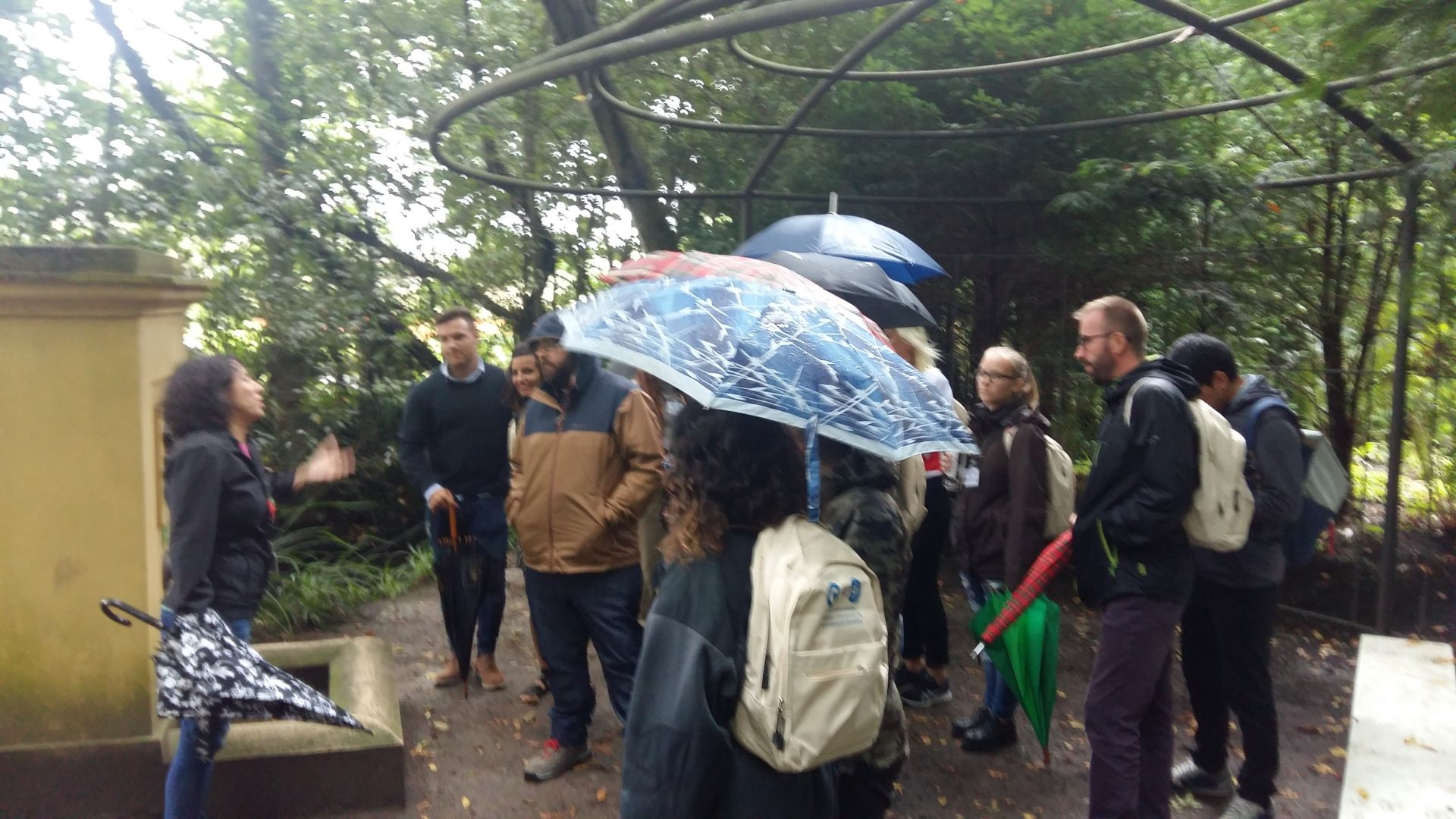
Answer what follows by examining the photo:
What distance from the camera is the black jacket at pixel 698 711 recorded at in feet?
6.42

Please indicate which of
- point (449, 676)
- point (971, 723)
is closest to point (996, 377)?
point (971, 723)

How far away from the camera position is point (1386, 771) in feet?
10.4

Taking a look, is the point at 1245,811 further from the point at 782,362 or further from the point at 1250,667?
the point at 782,362

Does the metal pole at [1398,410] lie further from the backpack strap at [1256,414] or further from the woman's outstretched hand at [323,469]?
the woman's outstretched hand at [323,469]

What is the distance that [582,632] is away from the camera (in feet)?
13.9

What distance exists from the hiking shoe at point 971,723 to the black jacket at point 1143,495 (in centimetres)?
144

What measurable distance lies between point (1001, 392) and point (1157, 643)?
48.5 inches

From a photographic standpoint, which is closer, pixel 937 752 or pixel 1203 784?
pixel 1203 784

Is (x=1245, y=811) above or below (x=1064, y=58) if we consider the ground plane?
below

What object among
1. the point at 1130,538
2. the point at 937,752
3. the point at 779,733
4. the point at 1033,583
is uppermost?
the point at 1130,538

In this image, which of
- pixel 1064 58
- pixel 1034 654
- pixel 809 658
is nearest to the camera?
pixel 809 658

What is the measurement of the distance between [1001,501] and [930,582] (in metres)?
0.97

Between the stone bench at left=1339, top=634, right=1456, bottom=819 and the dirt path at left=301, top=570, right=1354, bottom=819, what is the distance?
56cm

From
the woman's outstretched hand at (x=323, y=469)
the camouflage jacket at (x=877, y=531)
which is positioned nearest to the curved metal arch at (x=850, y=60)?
the camouflage jacket at (x=877, y=531)
